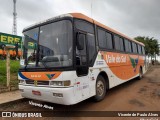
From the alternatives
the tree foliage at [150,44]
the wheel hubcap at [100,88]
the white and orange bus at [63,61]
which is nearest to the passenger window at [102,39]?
the white and orange bus at [63,61]

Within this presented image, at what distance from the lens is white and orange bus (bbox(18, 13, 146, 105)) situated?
4.74m

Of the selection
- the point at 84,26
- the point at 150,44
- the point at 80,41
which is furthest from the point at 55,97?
the point at 150,44

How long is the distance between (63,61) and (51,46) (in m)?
0.68

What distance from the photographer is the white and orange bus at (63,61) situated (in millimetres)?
4738

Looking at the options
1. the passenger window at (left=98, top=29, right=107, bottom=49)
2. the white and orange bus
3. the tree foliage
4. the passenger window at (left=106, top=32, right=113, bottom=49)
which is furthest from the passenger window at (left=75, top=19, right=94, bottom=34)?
the tree foliage

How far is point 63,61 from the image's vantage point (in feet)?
15.7

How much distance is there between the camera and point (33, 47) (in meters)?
5.53

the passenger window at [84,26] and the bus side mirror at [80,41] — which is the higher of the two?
the passenger window at [84,26]

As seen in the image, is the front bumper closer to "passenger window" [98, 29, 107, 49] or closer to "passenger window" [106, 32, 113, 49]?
"passenger window" [98, 29, 107, 49]

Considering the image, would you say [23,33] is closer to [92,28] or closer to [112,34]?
[92,28]

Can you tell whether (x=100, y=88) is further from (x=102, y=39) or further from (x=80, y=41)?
(x=80, y=41)

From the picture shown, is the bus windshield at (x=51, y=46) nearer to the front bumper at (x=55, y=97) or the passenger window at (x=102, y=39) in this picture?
the front bumper at (x=55, y=97)

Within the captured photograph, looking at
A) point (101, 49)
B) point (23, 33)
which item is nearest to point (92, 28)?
point (101, 49)

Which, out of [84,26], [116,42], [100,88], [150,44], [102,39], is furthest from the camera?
[150,44]
